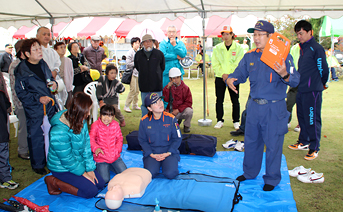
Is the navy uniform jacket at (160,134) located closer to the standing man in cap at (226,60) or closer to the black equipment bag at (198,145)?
the black equipment bag at (198,145)

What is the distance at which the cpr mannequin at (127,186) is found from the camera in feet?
7.85

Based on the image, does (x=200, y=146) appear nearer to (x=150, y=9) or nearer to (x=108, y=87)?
(x=108, y=87)

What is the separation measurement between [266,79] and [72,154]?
2146mm

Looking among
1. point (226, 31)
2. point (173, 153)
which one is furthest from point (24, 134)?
point (226, 31)

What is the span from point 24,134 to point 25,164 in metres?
0.45

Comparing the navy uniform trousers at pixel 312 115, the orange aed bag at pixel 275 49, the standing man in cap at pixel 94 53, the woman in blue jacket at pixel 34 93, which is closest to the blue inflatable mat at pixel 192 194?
the woman in blue jacket at pixel 34 93

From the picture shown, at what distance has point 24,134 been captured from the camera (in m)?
3.78

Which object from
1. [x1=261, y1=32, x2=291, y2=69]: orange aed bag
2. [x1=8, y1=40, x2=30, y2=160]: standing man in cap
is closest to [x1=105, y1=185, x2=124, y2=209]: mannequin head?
[x1=261, y1=32, x2=291, y2=69]: orange aed bag

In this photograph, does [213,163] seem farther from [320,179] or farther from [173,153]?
[320,179]

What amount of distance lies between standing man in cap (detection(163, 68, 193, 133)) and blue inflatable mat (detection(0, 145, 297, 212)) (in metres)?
1.39

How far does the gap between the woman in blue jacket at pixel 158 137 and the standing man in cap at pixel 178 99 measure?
159 cm

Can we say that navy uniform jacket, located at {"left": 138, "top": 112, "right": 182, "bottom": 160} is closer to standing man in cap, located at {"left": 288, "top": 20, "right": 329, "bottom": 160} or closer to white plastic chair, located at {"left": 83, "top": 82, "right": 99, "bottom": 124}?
standing man in cap, located at {"left": 288, "top": 20, "right": 329, "bottom": 160}

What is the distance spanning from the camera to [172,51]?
521 cm

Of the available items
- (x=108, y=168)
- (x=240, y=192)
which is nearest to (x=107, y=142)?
(x=108, y=168)
